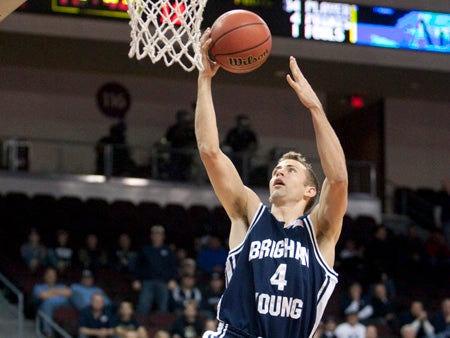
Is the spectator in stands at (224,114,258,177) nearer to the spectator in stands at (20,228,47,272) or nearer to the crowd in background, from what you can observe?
the crowd in background

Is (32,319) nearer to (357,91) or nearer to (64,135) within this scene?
(64,135)

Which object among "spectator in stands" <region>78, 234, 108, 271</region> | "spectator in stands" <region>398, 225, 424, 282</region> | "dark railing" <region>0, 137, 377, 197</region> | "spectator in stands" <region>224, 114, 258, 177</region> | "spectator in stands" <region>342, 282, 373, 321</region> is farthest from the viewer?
"spectator in stands" <region>224, 114, 258, 177</region>

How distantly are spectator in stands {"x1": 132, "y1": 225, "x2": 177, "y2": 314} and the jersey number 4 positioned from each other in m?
7.55

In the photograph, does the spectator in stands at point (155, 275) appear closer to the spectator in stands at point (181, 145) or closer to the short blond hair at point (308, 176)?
the spectator in stands at point (181, 145)

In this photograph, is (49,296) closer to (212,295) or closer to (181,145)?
(212,295)

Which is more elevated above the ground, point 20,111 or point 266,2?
point 266,2

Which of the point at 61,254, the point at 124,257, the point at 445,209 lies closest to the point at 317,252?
the point at 61,254

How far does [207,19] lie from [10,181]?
4321 mm

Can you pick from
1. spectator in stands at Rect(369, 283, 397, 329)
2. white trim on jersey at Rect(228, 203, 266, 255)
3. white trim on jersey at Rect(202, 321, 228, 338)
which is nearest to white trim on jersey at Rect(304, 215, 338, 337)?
white trim on jersey at Rect(228, 203, 266, 255)

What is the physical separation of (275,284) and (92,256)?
8.83 meters

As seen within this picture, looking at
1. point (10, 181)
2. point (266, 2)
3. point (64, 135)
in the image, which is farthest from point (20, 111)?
point (266, 2)

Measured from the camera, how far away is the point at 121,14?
1255 cm

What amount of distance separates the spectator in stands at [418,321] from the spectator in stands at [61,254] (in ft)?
13.4

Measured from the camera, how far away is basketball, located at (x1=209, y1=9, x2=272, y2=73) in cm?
439
